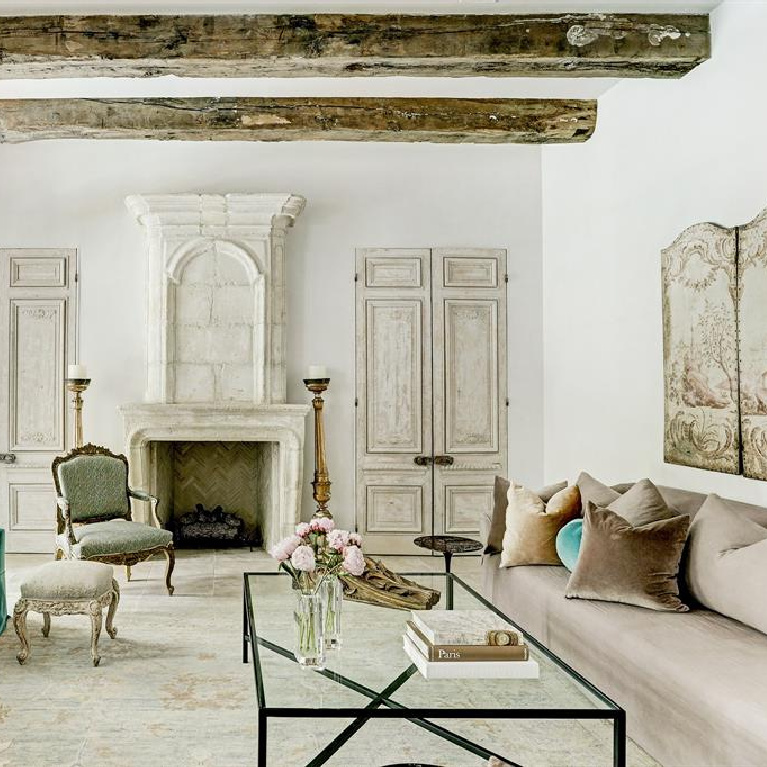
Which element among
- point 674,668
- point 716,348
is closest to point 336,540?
point 674,668

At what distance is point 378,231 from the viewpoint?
6832 millimetres

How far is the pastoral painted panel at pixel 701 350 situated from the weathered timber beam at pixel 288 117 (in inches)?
64.8

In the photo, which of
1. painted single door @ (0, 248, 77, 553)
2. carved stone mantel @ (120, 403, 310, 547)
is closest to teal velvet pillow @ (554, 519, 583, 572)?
carved stone mantel @ (120, 403, 310, 547)

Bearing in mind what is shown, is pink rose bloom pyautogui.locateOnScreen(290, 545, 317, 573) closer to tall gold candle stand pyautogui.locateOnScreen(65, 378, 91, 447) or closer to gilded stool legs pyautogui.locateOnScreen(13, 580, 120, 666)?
gilded stool legs pyautogui.locateOnScreen(13, 580, 120, 666)

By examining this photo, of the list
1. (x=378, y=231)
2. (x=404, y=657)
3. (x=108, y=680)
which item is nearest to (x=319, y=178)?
(x=378, y=231)

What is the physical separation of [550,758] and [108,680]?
188cm

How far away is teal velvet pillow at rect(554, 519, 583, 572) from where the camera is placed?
3.79 meters

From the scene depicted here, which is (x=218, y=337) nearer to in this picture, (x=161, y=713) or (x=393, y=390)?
(x=393, y=390)

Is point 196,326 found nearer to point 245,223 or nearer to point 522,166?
point 245,223

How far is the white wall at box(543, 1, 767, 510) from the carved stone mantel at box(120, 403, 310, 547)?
2041 mm

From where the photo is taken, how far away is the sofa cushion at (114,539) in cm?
490

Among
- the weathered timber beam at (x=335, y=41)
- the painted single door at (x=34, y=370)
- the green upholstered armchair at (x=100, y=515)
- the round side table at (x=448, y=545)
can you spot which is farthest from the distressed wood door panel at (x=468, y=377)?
the painted single door at (x=34, y=370)

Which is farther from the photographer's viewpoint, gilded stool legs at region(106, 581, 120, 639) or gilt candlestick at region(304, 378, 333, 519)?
gilt candlestick at region(304, 378, 333, 519)

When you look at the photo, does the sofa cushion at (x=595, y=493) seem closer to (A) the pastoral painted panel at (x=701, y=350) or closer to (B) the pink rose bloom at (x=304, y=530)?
(A) the pastoral painted panel at (x=701, y=350)
